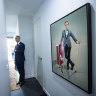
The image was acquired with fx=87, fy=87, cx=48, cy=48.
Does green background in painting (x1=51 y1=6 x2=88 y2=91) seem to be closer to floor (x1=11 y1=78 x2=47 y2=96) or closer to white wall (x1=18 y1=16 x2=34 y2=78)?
floor (x1=11 y1=78 x2=47 y2=96)

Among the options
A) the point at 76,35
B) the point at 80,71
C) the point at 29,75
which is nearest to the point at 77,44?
the point at 76,35

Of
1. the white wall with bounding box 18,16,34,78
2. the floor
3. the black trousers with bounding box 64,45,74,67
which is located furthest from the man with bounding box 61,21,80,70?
the white wall with bounding box 18,16,34,78

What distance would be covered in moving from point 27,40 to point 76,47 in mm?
2627

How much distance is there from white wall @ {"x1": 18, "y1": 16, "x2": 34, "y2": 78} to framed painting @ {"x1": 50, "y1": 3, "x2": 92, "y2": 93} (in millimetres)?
2051

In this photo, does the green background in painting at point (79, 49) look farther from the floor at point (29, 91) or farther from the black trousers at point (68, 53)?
the floor at point (29, 91)

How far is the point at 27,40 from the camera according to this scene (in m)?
3.48

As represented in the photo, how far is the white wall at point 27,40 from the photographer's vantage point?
11.1 feet

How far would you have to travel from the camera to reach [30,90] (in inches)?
101

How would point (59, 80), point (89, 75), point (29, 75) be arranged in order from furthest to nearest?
point (29, 75), point (59, 80), point (89, 75)

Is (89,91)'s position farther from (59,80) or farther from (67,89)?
(59,80)

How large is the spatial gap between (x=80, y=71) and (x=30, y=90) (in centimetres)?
197

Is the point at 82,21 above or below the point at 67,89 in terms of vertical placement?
above

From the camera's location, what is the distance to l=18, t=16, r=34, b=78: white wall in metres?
3.39

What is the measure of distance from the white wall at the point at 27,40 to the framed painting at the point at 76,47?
6.73 ft
